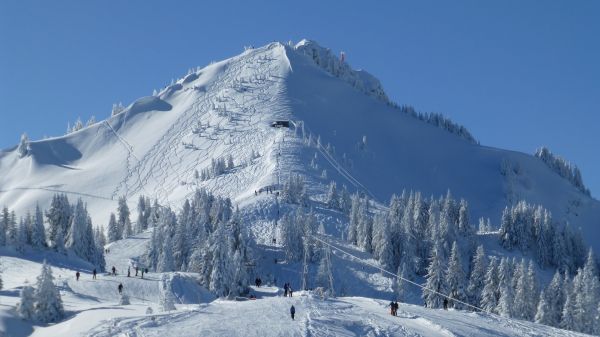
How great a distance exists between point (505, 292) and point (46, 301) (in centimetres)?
5464

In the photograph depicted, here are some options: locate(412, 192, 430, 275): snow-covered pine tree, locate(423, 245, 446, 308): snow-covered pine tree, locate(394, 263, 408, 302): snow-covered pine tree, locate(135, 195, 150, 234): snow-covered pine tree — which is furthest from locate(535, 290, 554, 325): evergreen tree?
locate(135, 195, 150, 234): snow-covered pine tree

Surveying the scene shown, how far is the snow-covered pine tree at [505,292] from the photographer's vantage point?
84.6 metres

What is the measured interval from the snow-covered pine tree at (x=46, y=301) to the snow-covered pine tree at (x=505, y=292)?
47.7 meters

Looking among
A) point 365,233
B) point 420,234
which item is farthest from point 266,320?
point 420,234

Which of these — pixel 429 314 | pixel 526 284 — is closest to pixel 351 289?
pixel 526 284

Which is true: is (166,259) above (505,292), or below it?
above

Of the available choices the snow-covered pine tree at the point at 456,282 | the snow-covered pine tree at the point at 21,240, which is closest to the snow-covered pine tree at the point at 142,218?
the snow-covered pine tree at the point at 21,240

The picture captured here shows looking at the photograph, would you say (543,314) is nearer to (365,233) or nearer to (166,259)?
(365,233)

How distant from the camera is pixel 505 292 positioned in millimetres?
86250

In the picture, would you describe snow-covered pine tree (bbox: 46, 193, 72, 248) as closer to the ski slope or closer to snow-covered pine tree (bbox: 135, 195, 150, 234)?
snow-covered pine tree (bbox: 135, 195, 150, 234)

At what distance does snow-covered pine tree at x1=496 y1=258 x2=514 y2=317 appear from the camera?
84.6 m

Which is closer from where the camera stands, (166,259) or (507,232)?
(166,259)

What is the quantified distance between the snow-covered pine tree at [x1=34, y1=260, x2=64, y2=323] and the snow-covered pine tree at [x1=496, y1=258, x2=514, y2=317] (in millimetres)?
47742

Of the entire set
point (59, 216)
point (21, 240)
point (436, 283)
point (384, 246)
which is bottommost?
point (436, 283)
